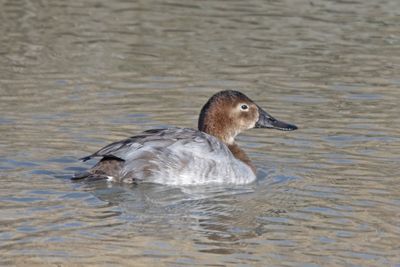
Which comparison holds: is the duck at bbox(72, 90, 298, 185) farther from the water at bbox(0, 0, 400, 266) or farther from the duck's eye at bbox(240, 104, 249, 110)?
the duck's eye at bbox(240, 104, 249, 110)

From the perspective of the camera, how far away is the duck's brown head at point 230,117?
11.0 metres

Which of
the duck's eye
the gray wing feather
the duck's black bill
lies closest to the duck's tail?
the gray wing feather

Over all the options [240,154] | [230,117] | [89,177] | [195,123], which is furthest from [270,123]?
[89,177]

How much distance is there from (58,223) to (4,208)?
24.2 inches

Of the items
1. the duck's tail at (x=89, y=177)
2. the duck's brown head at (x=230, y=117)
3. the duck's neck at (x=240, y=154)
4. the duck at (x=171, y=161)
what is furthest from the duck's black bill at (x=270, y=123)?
the duck's tail at (x=89, y=177)

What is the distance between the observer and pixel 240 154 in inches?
428

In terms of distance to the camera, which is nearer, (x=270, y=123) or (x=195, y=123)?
(x=270, y=123)

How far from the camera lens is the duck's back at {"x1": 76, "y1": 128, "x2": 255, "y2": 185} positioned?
10062 mm

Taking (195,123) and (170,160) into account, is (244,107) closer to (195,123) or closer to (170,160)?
(170,160)

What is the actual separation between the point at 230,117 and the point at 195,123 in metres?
1.58

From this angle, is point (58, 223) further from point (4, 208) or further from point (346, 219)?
point (346, 219)

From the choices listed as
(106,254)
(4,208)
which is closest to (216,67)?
(4,208)

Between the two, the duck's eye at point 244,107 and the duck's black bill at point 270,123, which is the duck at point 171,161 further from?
the duck's black bill at point 270,123

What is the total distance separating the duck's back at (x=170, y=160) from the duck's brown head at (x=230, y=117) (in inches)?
22.5
